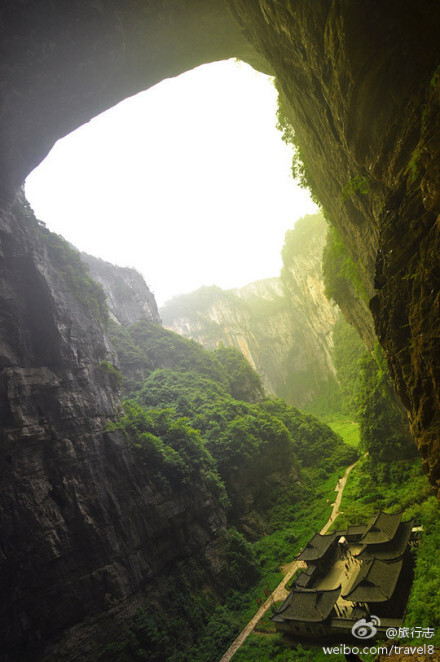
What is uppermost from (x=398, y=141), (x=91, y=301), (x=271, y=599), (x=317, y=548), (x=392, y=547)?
(x=91, y=301)

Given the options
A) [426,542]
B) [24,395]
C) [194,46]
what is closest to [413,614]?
[426,542]

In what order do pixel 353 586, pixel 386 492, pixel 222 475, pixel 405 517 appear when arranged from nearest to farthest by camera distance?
pixel 353 586 < pixel 405 517 < pixel 386 492 < pixel 222 475

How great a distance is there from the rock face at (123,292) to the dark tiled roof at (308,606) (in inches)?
1851

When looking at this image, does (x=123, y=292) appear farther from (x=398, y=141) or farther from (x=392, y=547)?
(x=398, y=141)

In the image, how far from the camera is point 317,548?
703 inches

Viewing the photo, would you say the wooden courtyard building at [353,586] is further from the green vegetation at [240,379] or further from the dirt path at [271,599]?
the green vegetation at [240,379]

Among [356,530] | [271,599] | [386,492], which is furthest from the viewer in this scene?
[386,492]

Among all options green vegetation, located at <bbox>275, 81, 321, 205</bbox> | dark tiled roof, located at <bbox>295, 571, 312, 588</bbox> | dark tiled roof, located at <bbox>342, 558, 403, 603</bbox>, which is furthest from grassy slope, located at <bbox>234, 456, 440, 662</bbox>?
green vegetation, located at <bbox>275, 81, 321, 205</bbox>

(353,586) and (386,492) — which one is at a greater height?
(353,586)

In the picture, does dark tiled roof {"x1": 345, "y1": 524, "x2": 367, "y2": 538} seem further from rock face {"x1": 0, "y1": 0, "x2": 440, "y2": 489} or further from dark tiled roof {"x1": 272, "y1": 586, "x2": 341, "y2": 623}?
rock face {"x1": 0, "y1": 0, "x2": 440, "y2": 489}

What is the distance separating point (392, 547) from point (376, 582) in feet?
6.99

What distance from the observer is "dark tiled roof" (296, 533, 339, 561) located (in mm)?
17297

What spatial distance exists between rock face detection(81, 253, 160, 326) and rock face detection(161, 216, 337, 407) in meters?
26.0

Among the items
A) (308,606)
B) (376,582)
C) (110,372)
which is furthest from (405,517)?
(110,372)
